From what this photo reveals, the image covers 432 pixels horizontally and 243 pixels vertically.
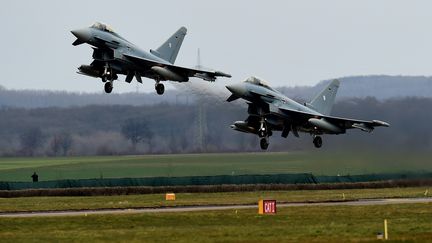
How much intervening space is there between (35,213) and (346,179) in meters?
35.7

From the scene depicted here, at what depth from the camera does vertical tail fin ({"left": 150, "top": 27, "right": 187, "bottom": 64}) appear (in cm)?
7019

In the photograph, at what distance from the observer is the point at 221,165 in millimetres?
98500

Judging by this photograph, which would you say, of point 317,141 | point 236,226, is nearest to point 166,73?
point 317,141

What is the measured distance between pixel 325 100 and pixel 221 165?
22458 mm

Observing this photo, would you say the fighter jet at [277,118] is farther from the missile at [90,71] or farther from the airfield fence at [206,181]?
the airfield fence at [206,181]

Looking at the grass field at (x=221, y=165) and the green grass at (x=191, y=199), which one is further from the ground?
the grass field at (x=221, y=165)

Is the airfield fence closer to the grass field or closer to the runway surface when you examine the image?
the grass field

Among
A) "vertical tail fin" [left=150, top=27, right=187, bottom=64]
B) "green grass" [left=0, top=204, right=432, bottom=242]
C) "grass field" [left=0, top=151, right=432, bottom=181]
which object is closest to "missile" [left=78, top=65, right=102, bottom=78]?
"vertical tail fin" [left=150, top=27, right=187, bottom=64]

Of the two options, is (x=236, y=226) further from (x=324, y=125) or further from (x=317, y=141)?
(x=317, y=141)

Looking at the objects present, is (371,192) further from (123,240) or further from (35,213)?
(123,240)

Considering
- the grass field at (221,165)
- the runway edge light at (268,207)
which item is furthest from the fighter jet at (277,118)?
the runway edge light at (268,207)

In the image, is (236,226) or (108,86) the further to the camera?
(108,86)

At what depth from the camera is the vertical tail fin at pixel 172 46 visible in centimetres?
7019

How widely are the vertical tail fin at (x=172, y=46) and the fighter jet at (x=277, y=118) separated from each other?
4.33 metres
